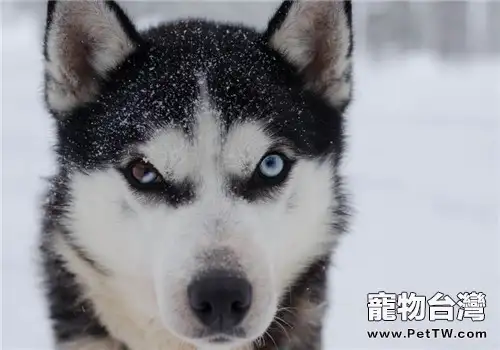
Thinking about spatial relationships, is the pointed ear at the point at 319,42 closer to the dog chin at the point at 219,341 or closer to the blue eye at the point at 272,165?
the blue eye at the point at 272,165

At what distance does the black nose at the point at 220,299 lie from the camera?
1.44 meters

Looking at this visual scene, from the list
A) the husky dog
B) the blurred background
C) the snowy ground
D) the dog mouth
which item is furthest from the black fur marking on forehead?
the blurred background

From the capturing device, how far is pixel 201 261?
1449 millimetres

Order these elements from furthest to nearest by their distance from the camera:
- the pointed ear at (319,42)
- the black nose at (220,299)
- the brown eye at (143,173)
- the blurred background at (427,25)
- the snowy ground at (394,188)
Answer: the blurred background at (427,25) → the snowy ground at (394,188) → the pointed ear at (319,42) → the brown eye at (143,173) → the black nose at (220,299)

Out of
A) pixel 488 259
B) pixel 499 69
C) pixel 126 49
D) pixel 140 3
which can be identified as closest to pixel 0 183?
pixel 140 3

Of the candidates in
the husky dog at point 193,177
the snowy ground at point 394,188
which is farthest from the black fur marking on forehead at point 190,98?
the snowy ground at point 394,188

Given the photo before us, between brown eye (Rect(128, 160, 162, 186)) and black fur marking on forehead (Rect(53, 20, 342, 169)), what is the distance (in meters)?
0.05

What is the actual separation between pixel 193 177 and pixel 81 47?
0.45 metres

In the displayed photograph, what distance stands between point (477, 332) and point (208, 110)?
1.25m

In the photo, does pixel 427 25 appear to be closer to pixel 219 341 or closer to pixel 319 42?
pixel 319 42

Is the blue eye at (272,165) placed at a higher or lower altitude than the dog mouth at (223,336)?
higher

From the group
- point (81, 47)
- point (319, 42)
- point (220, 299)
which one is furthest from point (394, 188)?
point (220, 299)

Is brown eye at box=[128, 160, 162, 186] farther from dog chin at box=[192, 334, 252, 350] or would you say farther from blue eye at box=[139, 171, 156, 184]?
dog chin at box=[192, 334, 252, 350]

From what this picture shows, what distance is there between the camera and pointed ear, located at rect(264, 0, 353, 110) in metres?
1.79
